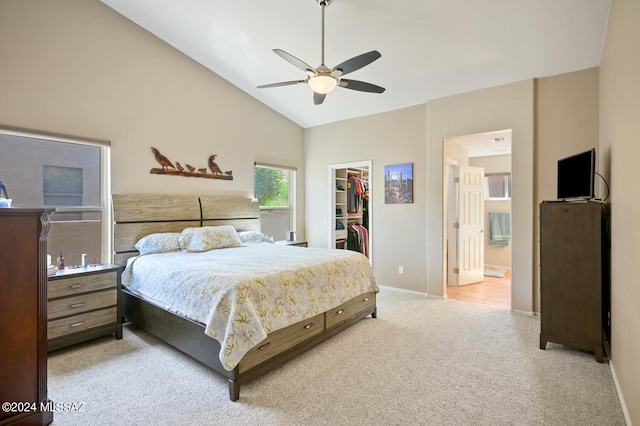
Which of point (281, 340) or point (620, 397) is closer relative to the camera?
point (620, 397)

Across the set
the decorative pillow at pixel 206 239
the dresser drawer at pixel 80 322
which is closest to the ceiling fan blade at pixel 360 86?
the decorative pillow at pixel 206 239

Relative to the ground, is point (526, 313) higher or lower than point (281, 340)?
lower

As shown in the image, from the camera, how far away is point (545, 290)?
2920 millimetres

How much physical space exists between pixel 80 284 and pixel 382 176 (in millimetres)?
4158

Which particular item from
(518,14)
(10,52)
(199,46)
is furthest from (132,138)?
(518,14)

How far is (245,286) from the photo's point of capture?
2.32m

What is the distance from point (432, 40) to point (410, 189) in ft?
6.97

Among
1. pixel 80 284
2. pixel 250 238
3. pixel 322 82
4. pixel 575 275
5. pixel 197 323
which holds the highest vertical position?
pixel 322 82

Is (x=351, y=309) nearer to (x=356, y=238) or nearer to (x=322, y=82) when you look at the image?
(x=322, y=82)

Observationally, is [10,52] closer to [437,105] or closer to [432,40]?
[432,40]

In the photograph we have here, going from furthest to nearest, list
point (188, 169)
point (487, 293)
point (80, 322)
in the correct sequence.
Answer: point (487, 293)
point (188, 169)
point (80, 322)

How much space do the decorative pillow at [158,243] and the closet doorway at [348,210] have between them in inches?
111

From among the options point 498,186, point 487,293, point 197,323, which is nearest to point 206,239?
point 197,323

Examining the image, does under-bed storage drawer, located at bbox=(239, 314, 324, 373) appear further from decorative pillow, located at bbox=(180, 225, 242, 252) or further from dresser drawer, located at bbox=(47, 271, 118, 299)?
dresser drawer, located at bbox=(47, 271, 118, 299)
